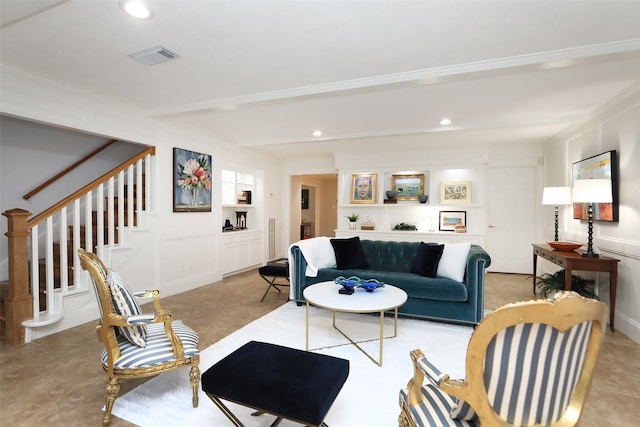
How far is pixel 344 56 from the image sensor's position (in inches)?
103

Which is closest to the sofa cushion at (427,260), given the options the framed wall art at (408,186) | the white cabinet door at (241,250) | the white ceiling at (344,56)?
the white ceiling at (344,56)

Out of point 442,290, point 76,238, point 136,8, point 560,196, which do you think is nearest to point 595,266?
point 560,196

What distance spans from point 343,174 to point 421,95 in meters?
3.67

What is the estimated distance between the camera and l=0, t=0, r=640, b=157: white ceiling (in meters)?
2.03

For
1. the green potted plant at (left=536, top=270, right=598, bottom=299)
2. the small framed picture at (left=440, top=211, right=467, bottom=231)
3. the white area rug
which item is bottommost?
the white area rug

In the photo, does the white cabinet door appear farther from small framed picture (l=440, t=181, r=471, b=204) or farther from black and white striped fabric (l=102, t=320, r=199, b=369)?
small framed picture (l=440, t=181, r=471, b=204)

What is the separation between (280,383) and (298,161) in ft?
21.1

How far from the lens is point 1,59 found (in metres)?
2.74

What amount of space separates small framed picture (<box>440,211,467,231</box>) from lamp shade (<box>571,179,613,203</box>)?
9.38 ft

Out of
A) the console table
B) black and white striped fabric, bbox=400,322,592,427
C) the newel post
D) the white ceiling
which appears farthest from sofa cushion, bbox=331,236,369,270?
the newel post

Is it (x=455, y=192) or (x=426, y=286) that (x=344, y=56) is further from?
(x=455, y=192)

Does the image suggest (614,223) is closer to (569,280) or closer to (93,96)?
(569,280)

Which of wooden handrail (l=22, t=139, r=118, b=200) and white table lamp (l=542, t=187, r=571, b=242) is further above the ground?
wooden handrail (l=22, t=139, r=118, b=200)

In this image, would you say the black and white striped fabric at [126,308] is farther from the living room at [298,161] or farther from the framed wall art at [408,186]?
the framed wall art at [408,186]
